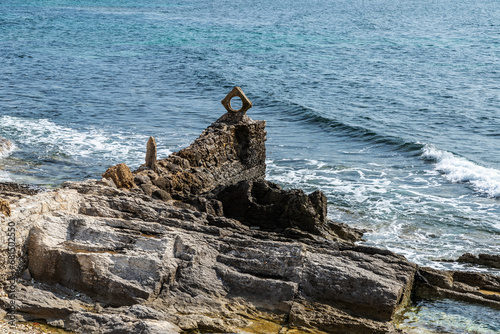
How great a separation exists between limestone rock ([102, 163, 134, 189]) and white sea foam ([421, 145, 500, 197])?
11.5 m

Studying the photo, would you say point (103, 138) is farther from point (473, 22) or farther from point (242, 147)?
point (473, 22)

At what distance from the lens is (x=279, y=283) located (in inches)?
312

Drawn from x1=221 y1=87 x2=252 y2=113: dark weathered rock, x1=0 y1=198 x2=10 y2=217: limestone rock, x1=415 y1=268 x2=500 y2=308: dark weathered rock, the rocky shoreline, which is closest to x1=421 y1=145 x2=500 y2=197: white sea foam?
x1=221 y1=87 x2=252 y2=113: dark weathered rock

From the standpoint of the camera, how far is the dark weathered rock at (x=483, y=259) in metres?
11.9

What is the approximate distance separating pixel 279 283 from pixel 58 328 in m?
2.93

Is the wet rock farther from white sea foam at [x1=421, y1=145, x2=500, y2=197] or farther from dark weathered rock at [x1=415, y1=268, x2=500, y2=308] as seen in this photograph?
dark weathered rock at [x1=415, y1=268, x2=500, y2=308]

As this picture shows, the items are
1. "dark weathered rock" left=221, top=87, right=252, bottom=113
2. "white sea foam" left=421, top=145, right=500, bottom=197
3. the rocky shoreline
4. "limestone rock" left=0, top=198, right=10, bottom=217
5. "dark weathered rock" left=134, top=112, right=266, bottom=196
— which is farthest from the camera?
"white sea foam" left=421, top=145, right=500, bottom=197

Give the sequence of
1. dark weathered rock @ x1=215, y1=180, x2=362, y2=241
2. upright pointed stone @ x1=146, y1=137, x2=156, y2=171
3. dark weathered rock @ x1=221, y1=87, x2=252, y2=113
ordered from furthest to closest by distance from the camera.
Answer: dark weathered rock @ x1=221, y1=87, x2=252, y2=113
upright pointed stone @ x1=146, y1=137, x2=156, y2=171
dark weathered rock @ x1=215, y1=180, x2=362, y2=241

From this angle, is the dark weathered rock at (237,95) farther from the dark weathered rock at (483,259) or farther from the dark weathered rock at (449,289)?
the dark weathered rock at (449,289)

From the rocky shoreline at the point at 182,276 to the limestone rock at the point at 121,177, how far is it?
183 centimetres

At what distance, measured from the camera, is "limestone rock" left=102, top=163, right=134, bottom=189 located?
11.3m

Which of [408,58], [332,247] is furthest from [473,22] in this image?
[332,247]

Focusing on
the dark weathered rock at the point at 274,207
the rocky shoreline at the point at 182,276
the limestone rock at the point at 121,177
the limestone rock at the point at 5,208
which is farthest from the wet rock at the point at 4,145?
the limestone rock at the point at 5,208

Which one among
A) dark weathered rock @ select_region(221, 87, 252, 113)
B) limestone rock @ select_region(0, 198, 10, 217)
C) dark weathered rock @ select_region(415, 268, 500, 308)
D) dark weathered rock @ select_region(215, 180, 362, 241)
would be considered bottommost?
dark weathered rock @ select_region(415, 268, 500, 308)
